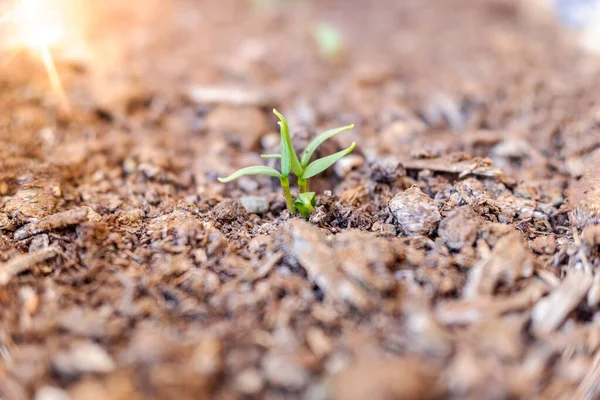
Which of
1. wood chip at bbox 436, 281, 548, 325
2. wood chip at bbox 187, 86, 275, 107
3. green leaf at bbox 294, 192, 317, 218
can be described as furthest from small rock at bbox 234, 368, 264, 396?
wood chip at bbox 187, 86, 275, 107

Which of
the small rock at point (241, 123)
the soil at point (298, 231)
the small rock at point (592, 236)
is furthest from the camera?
the small rock at point (241, 123)

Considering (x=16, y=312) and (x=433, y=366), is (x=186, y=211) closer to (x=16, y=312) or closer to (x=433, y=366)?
(x=16, y=312)

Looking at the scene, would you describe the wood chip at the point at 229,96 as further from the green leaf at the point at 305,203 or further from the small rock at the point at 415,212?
the small rock at the point at 415,212

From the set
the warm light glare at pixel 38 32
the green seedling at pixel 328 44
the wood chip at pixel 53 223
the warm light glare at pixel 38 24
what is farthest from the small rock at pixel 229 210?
the green seedling at pixel 328 44

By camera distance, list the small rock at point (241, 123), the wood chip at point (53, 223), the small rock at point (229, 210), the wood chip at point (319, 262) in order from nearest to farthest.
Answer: the wood chip at point (319, 262) → the wood chip at point (53, 223) → the small rock at point (229, 210) → the small rock at point (241, 123)

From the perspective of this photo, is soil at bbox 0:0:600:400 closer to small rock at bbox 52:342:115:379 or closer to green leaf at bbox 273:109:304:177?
small rock at bbox 52:342:115:379

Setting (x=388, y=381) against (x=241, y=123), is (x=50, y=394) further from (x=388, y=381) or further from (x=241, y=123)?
(x=241, y=123)

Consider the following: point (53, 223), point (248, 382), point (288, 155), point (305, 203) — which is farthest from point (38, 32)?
point (248, 382)
